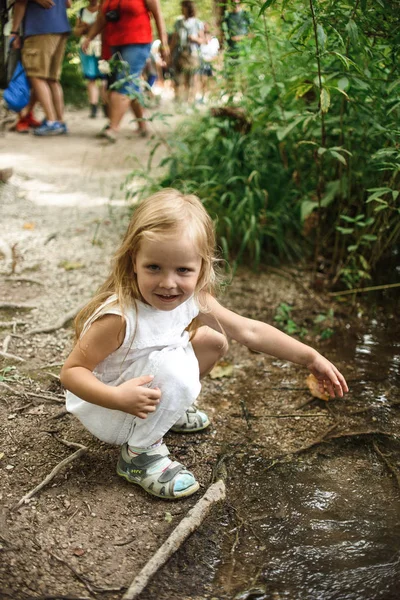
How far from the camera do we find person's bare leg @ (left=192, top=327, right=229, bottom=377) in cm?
240

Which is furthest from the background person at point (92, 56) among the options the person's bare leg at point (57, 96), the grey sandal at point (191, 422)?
the grey sandal at point (191, 422)

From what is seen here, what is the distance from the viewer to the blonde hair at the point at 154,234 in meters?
1.95

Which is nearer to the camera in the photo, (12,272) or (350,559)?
(350,559)

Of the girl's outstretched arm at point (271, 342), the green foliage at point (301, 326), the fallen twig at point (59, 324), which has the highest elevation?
the girl's outstretched arm at point (271, 342)

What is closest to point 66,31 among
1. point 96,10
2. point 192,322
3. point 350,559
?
point 96,10

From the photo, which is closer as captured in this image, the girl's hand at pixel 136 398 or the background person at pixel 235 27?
the girl's hand at pixel 136 398

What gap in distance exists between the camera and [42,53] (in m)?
6.49

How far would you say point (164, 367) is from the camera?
2.04 metres

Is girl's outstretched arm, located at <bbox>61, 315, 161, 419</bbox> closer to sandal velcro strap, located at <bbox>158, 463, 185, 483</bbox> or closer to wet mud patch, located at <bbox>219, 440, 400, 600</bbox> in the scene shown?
sandal velcro strap, located at <bbox>158, 463, 185, 483</bbox>

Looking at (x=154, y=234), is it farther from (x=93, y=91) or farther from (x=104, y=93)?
(x=93, y=91)

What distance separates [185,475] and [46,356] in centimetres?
112

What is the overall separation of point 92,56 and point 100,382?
7.10 metres

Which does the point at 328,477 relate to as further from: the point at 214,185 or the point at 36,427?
the point at 214,185

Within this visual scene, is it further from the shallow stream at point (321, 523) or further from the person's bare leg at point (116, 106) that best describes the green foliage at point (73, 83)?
the shallow stream at point (321, 523)
